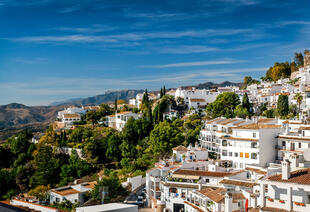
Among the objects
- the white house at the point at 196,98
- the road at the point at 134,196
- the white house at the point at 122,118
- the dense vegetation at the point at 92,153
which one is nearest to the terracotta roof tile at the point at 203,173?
the road at the point at 134,196

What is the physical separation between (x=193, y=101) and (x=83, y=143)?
2583 centimetres

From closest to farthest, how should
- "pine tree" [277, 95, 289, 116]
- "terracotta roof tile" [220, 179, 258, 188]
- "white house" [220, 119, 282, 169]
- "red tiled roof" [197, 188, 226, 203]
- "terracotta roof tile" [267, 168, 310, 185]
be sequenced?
"terracotta roof tile" [267, 168, 310, 185] → "red tiled roof" [197, 188, 226, 203] → "terracotta roof tile" [220, 179, 258, 188] → "white house" [220, 119, 282, 169] → "pine tree" [277, 95, 289, 116]

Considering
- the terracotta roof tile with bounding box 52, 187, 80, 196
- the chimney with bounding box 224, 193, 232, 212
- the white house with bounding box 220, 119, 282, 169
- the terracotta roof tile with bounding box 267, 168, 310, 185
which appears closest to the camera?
the terracotta roof tile with bounding box 267, 168, 310, 185

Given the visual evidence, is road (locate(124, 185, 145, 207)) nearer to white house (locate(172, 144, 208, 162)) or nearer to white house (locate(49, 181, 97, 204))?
white house (locate(49, 181, 97, 204))

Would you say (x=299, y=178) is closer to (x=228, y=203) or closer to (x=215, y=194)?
(x=228, y=203)

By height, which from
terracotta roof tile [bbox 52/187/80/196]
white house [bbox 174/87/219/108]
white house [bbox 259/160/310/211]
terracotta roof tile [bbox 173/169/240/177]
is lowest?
terracotta roof tile [bbox 52/187/80/196]

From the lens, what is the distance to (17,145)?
6172 centimetres

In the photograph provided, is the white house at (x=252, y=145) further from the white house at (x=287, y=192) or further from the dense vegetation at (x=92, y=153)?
the white house at (x=287, y=192)

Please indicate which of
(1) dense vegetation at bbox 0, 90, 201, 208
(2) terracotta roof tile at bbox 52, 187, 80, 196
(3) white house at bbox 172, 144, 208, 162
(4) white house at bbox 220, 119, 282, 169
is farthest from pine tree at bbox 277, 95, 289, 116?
(2) terracotta roof tile at bbox 52, 187, 80, 196

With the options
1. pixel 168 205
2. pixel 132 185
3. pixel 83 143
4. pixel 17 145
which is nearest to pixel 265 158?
pixel 168 205

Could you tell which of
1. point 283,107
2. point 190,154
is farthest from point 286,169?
point 283,107

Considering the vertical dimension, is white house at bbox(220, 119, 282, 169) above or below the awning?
above

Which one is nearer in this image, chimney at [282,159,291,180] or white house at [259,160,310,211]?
white house at [259,160,310,211]

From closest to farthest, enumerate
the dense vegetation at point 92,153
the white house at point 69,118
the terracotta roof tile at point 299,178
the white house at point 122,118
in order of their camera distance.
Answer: the terracotta roof tile at point 299,178 < the dense vegetation at point 92,153 < the white house at point 122,118 < the white house at point 69,118
